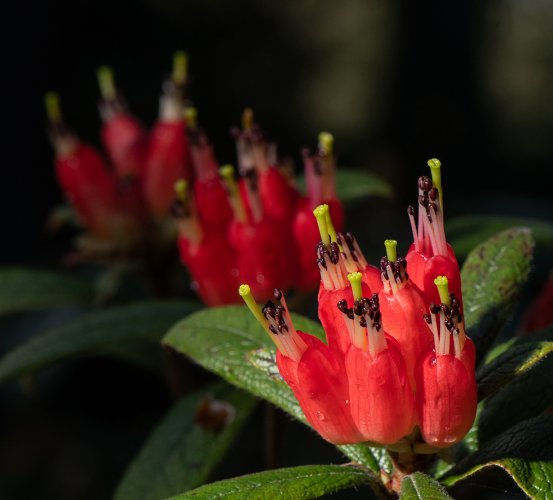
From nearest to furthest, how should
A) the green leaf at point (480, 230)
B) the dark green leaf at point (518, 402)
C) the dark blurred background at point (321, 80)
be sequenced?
the dark green leaf at point (518, 402)
the green leaf at point (480, 230)
the dark blurred background at point (321, 80)

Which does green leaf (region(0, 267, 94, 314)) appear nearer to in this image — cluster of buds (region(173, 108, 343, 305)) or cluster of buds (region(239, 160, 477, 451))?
cluster of buds (region(173, 108, 343, 305))

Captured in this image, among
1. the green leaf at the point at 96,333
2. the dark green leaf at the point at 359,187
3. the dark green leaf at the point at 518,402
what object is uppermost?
the dark green leaf at the point at 359,187

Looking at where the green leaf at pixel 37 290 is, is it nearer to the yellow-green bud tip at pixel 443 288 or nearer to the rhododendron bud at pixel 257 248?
the rhododendron bud at pixel 257 248

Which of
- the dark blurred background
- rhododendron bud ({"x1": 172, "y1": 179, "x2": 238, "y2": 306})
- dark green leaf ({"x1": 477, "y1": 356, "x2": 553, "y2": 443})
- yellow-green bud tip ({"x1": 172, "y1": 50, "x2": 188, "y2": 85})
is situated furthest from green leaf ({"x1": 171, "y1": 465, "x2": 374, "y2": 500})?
the dark blurred background

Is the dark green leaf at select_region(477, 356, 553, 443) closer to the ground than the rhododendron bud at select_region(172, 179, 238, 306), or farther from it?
closer to the ground

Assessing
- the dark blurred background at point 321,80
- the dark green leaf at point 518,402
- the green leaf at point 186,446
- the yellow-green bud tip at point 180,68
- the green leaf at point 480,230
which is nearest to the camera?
the dark green leaf at point 518,402

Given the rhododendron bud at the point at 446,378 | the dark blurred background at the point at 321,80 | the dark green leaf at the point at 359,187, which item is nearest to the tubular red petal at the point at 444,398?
the rhododendron bud at the point at 446,378

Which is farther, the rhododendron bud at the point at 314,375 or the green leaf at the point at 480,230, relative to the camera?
the green leaf at the point at 480,230
